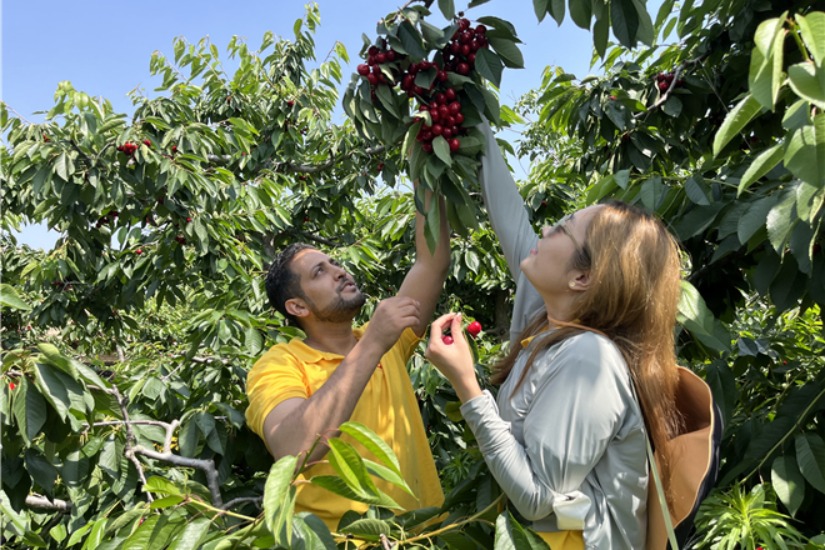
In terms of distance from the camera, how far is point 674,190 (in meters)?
1.83

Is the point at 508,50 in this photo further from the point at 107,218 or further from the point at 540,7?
the point at 107,218

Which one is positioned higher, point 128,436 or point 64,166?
point 64,166

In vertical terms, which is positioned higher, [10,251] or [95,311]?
[10,251]

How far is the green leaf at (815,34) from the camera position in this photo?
893 mm

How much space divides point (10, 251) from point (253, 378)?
587cm

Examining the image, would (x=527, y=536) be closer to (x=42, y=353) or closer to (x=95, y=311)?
(x=42, y=353)

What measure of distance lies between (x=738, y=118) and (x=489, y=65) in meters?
0.72

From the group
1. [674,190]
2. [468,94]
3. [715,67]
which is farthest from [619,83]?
[468,94]

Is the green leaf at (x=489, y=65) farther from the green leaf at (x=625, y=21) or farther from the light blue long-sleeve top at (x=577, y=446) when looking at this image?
the light blue long-sleeve top at (x=577, y=446)

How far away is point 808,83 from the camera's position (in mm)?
909

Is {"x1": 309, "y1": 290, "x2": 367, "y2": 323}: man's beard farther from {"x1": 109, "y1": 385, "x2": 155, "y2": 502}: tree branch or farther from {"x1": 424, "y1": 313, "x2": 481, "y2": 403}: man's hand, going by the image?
{"x1": 424, "y1": 313, "x2": 481, "y2": 403}: man's hand

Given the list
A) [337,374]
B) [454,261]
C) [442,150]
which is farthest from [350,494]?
[454,261]

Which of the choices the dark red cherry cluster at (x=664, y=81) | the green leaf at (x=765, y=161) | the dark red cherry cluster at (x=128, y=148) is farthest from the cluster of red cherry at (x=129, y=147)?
the green leaf at (x=765, y=161)

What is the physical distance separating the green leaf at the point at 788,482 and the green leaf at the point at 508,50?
3.66ft
